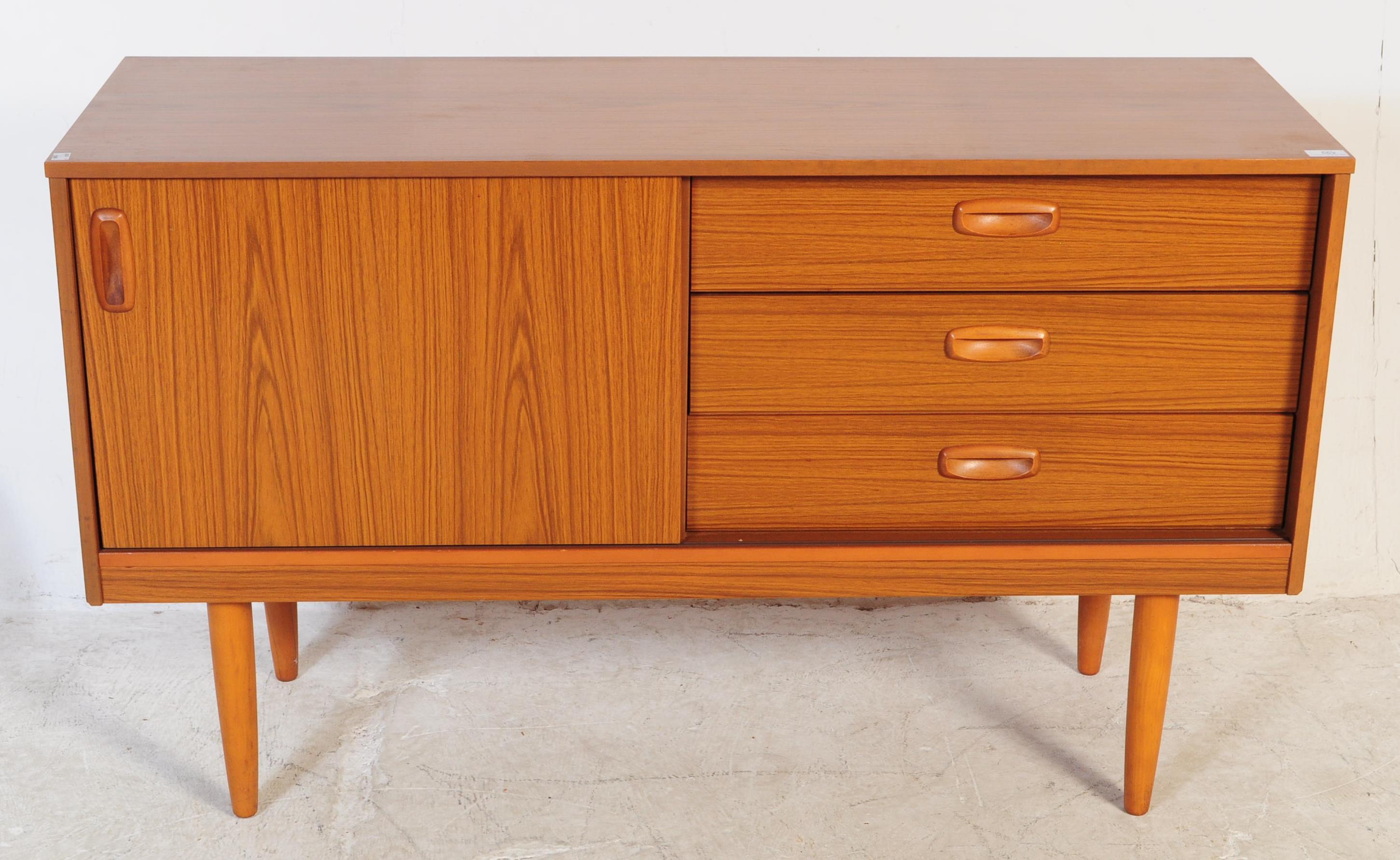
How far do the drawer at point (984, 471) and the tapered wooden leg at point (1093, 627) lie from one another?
471 mm

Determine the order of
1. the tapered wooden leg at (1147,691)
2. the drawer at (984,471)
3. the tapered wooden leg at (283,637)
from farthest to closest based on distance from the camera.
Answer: the tapered wooden leg at (283,637)
the tapered wooden leg at (1147,691)
the drawer at (984,471)

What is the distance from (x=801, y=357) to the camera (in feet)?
4.96

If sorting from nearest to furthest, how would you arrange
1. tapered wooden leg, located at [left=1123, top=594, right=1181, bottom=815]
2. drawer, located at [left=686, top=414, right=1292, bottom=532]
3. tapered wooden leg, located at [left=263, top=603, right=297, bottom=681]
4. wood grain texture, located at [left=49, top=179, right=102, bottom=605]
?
wood grain texture, located at [left=49, top=179, right=102, bottom=605]
drawer, located at [left=686, top=414, right=1292, bottom=532]
tapered wooden leg, located at [left=1123, top=594, right=1181, bottom=815]
tapered wooden leg, located at [left=263, top=603, right=297, bottom=681]

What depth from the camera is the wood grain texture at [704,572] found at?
1.56 metres

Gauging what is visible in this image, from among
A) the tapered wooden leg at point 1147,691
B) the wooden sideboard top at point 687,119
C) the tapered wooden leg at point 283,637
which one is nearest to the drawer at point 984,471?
the tapered wooden leg at point 1147,691

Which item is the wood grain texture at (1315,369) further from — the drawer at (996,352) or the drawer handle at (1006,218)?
the drawer handle at (1006,218)

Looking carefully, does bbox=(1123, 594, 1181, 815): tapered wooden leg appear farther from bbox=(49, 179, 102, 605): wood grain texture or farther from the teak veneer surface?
bbox=(49, 179, 102, 605): wood grain texture

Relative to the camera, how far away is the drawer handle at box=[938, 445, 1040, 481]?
1553mm

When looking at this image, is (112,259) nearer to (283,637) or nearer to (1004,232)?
(283,637)

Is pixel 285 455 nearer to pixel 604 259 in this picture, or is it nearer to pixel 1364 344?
pixel 604 259

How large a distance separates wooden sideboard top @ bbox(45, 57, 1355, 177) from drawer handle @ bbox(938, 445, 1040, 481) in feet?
0.96

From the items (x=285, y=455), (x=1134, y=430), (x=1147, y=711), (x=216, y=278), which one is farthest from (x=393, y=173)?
(x=1147, y=711)

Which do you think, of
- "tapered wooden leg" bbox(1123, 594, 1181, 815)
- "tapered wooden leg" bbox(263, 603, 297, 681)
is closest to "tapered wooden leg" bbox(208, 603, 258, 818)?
"tapered wooden leg" bbox(263, 603, 297, 681)
